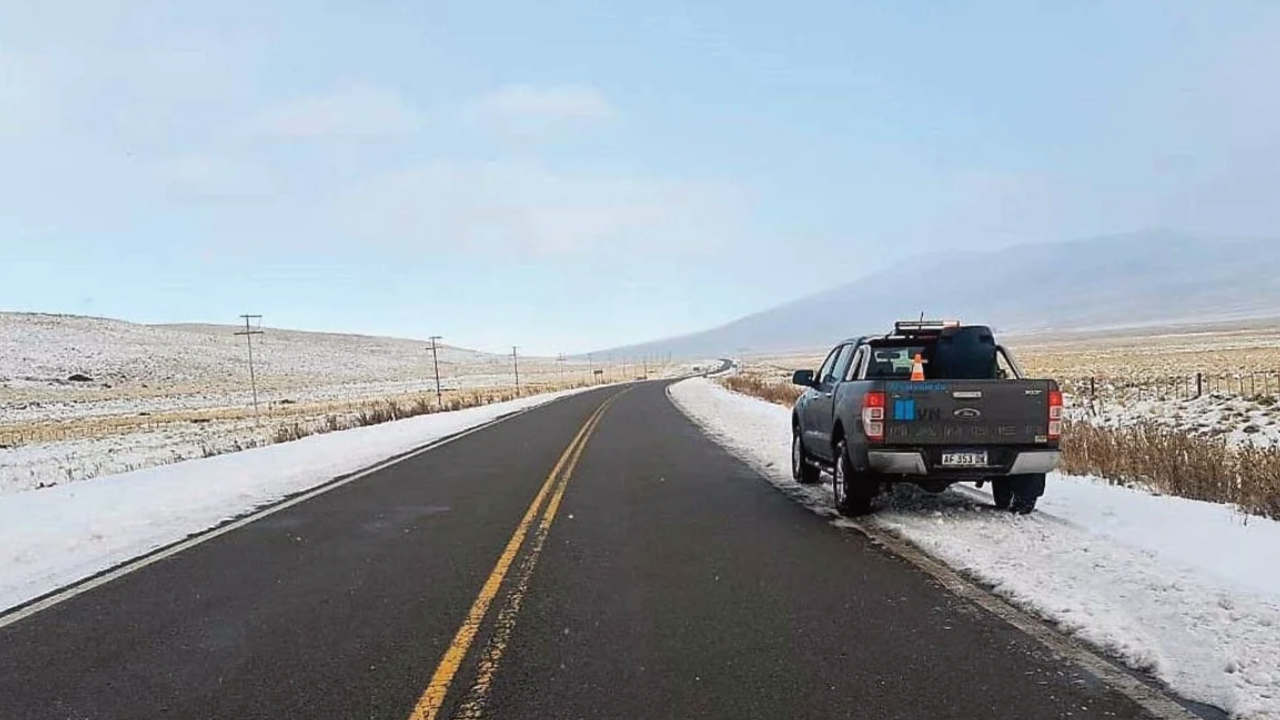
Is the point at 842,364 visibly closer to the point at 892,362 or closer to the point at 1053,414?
the point at 892,362

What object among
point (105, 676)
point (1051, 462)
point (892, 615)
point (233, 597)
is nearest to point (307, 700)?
point (105, 676)

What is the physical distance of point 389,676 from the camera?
17.3ft

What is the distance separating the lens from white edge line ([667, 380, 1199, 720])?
4.68 meters

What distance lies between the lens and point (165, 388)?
295ft

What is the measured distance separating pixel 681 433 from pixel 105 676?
1835 cm

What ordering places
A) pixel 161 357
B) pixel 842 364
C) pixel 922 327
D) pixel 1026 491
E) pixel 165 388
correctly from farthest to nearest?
pixel 161 357, pixel 165 388, pixel 842 364, pixel 922 327, pixel 1026 491

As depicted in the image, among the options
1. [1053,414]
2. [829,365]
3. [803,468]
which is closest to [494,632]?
[1053,414]

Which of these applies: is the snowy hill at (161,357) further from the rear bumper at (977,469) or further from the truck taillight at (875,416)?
the rear bumper at (977,469)

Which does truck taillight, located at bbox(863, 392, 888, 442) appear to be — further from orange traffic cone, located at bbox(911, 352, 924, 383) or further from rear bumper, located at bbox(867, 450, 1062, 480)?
orange traffic cone, located at bbox(911, 352, 924, 383)

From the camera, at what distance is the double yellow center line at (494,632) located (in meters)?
4.80

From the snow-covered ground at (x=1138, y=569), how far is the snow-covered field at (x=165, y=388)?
53.2 feet

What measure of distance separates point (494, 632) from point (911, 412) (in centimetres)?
494

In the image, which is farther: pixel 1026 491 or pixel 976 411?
pixel 1026 491

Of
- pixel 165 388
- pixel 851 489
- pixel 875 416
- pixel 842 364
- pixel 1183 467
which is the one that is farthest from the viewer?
pixel 165 388
